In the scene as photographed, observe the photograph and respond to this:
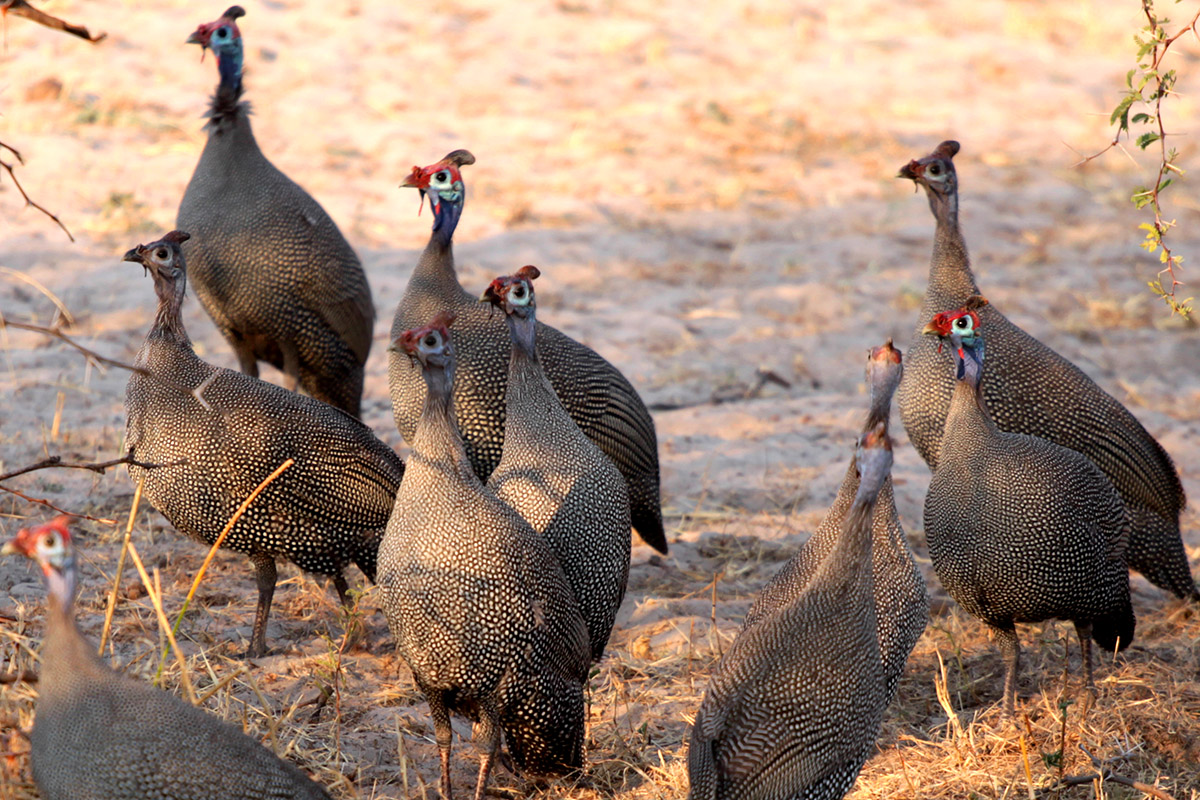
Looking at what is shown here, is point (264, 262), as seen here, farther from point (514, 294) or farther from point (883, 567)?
point (883, 567)

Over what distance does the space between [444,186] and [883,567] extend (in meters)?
2.14

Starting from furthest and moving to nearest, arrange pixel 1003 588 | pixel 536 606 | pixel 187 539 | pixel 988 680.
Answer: pixel 187 539, pixel 988 680, pixel 1003 588, pixel 536 606

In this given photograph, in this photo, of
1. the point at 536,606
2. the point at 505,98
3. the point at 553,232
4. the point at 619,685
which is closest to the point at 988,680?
the point at 619,685

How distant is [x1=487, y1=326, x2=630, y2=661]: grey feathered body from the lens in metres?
3.92

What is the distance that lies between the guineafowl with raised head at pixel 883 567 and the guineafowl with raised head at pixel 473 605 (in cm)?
59

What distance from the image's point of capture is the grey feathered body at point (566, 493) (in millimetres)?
3922

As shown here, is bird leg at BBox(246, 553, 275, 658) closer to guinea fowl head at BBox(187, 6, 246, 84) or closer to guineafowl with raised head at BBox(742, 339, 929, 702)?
guineafowl with raised head at BBox(742, 339, 929, 702)

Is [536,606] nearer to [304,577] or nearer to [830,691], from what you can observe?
[830,691]

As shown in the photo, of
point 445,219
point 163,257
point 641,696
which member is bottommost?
point 641,696

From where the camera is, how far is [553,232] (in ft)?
28.0

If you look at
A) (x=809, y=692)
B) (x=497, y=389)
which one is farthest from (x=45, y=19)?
(x=809, y=692)

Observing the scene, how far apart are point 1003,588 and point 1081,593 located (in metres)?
0.28

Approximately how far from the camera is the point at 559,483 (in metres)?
3.97

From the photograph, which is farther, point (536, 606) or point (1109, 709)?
point (1109, 709)
